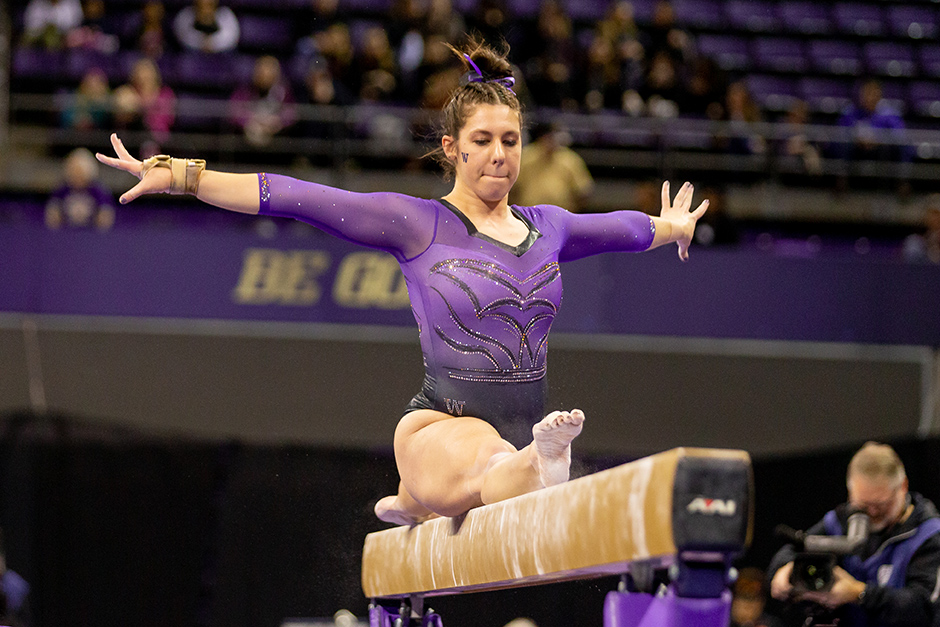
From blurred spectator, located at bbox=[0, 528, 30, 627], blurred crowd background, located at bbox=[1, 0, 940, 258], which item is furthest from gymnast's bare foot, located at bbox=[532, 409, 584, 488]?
blurred crowd background, located at bbox=[1, 0, 940, 258]

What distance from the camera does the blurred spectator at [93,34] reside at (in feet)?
28.9

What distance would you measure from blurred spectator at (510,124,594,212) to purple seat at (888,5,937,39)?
599 centimetres

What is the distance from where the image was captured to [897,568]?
430 cm

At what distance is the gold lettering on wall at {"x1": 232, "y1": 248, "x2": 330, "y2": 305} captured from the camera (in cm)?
721

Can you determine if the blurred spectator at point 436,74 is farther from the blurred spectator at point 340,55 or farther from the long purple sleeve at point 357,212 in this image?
the long purple sleeve at point 357,212

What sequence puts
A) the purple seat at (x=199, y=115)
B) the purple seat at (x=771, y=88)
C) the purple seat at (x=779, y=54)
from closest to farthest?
1. the purple seat at (x=199, y=115)
2. the purple seat at (x=771, y=88)
3. the purple seat at (x=779, y=54)

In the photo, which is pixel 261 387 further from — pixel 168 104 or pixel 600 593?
pixel 600 593

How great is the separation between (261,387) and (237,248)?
3.01 ft

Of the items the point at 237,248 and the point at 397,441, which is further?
the point at 237,248

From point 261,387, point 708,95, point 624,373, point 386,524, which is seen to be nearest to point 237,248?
point 261,387

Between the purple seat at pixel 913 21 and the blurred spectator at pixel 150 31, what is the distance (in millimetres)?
7335

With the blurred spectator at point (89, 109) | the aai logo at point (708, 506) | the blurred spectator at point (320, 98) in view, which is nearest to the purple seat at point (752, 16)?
the blurred spectator at point (320, 98)

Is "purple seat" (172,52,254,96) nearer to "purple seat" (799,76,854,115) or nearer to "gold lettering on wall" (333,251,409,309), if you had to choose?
"gold lettering on wall" (333,251,409,309)

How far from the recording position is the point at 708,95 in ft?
27.9
